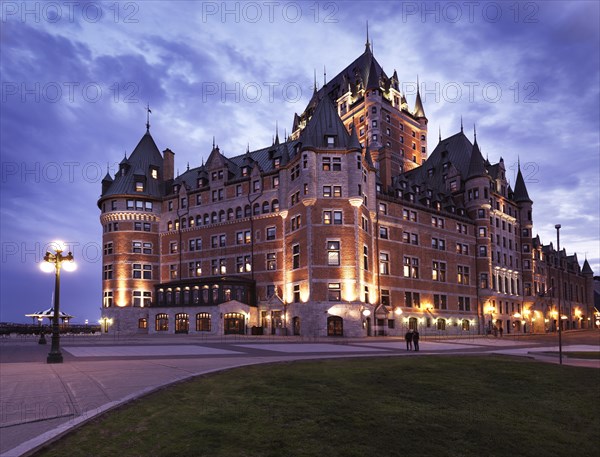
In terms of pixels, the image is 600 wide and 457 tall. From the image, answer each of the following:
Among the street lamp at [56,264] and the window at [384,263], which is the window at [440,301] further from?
the street lamp at [56,264]

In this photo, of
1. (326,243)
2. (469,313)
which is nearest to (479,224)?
(469,313)

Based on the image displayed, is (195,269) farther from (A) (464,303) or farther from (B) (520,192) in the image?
(B) (520,192)

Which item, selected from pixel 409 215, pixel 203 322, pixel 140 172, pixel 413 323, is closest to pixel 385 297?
pixel 413 323

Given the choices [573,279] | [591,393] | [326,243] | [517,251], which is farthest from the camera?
[573,279]

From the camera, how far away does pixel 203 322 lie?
62.2 metres

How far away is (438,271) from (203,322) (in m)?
33.3

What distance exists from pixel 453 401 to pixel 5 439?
37.0 ft

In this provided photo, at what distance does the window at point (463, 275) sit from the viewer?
7369 cm

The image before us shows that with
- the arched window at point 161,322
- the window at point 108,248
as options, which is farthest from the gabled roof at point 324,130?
the window at point 108,248

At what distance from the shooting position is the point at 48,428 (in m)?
8.98

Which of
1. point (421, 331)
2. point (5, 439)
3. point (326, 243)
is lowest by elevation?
point (421, 331)

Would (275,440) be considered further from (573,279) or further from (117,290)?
(573,279)

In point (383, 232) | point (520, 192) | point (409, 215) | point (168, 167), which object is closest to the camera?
point (383, 232)

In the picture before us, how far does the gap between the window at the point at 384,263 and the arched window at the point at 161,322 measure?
95.2 ft
